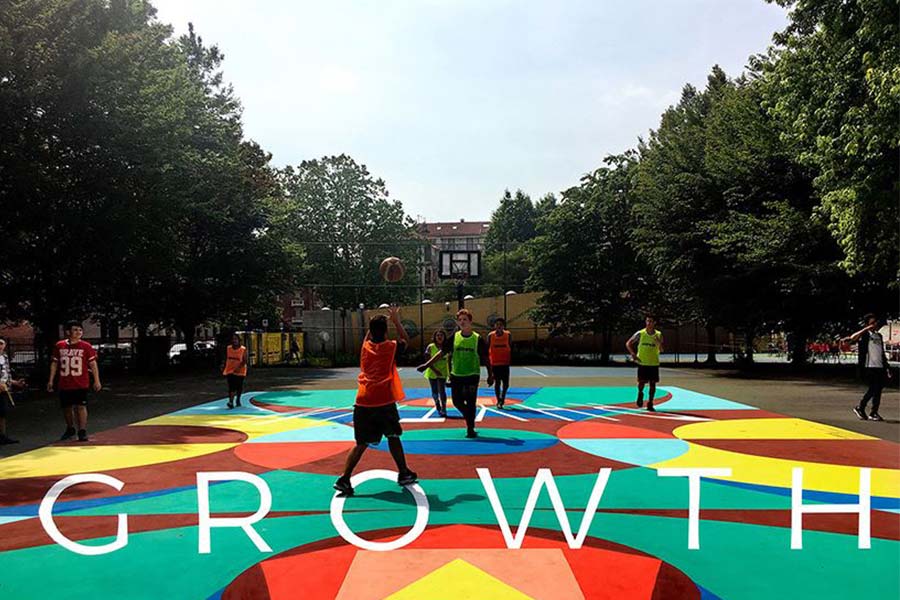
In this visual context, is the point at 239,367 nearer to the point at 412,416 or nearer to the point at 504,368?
the point at 412,416

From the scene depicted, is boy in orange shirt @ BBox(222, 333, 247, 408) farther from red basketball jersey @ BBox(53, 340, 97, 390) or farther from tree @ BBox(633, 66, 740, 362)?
tree @ BBox(633, 66, 740, 362)

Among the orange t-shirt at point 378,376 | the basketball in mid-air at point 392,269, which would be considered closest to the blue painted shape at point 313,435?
the basketball in mid-air at point 392,269

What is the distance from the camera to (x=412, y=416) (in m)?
13.5

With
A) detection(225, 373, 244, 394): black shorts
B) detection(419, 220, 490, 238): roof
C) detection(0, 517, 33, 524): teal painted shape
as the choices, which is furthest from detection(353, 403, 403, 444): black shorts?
detection(419, 220, 490, 238): roof

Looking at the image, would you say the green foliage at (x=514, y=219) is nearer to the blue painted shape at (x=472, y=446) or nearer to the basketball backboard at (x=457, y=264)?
the basketball backboard at (x=457, y=264)

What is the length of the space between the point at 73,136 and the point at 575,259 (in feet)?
84.5

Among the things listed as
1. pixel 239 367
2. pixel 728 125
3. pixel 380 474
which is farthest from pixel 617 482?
pixel 728 125

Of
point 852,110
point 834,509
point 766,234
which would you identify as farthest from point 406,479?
point 766,234

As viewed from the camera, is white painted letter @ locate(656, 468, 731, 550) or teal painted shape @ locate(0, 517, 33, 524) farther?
teal painted shape @ locate(0, 517, 33, 524)

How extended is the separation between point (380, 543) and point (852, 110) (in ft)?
51.7

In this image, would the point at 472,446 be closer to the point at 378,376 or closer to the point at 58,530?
the point at 378,376

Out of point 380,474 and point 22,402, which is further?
point 22,402

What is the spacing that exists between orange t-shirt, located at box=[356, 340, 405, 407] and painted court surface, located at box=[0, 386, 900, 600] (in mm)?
1031

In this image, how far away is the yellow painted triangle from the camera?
14.7 ft
